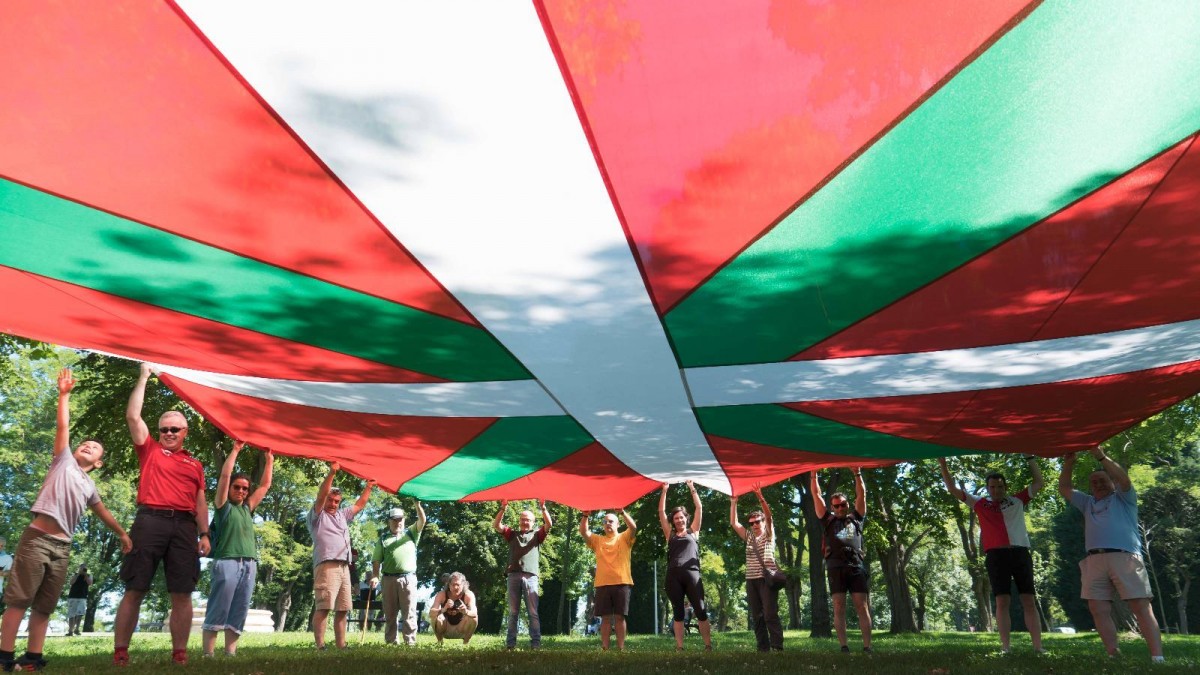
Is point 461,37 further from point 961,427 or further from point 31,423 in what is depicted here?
point 31,423

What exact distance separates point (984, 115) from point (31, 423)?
Result: 1492 inches

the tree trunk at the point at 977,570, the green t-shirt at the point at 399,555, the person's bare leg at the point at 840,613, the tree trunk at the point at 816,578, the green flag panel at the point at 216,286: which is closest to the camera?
the green flag panel at the point at 216,286

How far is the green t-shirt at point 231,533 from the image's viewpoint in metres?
6.23

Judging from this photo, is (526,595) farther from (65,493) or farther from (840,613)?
(65,493)

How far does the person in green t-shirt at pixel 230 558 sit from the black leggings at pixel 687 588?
4.05m

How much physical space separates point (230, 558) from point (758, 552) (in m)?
5.13

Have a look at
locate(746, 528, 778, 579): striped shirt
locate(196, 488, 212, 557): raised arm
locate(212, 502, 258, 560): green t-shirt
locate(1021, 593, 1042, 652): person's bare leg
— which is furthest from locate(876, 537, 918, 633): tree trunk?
locate(196, 488, 212, 557): raised arm

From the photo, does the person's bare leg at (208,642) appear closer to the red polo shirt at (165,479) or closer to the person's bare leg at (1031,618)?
the red polo shirt at (165,479)

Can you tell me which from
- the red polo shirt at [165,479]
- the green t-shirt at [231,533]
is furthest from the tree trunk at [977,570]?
the red polo shirt at [165,479]

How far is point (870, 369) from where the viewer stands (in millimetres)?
4828

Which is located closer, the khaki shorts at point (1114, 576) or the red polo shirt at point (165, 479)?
the red polo shirt at point (165, 479)

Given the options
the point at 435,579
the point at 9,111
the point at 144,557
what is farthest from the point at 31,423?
the point at 9,111

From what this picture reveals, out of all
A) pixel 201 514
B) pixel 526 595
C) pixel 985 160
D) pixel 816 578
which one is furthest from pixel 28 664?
pixel 816 578

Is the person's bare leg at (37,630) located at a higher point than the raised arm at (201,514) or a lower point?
lower
